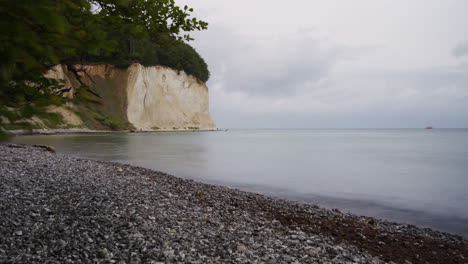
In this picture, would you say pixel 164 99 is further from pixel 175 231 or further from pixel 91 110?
pixel 91 110

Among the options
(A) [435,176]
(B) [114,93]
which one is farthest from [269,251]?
(B) [114,93]

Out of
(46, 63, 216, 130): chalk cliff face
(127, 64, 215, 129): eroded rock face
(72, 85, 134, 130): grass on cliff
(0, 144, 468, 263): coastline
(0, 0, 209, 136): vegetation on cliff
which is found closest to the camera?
(0, 0, 209, 136): vegetation on cliff

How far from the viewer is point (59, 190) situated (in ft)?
19.4

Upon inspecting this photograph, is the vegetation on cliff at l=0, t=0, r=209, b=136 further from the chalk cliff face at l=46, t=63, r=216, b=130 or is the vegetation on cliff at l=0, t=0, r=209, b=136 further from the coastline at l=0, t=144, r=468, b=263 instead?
the chalk cliff face at l=46, t=63, r=216, b=130

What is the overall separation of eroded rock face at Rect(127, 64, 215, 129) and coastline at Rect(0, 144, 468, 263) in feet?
156

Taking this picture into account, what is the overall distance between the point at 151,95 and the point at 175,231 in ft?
176

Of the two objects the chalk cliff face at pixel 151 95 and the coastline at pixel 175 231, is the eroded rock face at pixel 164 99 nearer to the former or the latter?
the chalk cliff face at pixel 151 95

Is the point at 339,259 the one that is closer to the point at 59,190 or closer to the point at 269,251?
the point at 269,251

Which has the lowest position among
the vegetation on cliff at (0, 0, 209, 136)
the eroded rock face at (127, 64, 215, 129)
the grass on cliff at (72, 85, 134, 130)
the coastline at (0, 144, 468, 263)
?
the coastline at (0, 144, 468, 263)

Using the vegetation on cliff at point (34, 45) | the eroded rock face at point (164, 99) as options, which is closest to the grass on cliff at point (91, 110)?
the vegetation on cliff at point (34, 45)

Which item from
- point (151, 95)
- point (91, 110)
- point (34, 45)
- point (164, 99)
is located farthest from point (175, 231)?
point (164, 99)

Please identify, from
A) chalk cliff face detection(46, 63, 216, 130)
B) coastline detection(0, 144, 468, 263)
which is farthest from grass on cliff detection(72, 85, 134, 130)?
chalk cliff face detection(46, 63, 216, 130)

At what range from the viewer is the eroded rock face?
2069 inches

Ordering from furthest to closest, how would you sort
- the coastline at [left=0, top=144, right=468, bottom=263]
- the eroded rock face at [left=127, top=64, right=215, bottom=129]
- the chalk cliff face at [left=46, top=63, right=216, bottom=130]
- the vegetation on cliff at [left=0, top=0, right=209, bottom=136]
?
the eroded rock face at [left=127, top=64, right=215, bottom=129] → the chalk cliff face at [left=46, top=63, right=216, bottom=130] → the coastline at [left=0, top=144, right=468, bottom=263] → the vegetation on cliff at [left=0, top=0, right=209, bottom=136]
